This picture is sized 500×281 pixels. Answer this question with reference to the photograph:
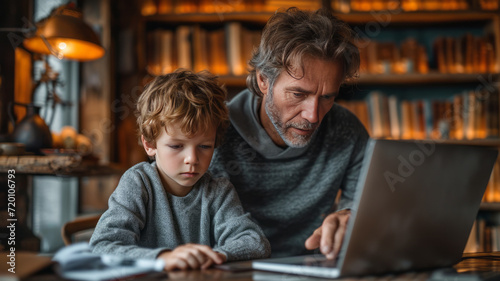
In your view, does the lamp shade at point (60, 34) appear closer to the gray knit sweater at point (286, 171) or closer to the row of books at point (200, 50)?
the row of books at point (200, 50)

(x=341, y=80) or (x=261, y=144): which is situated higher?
(x=341, y=80)

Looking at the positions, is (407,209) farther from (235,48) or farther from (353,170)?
(235,48)

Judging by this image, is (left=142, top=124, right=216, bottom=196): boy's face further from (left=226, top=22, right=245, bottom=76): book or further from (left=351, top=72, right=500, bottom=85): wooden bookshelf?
(left=351, top=72, right=500, bottom=85): wooden bookshelf

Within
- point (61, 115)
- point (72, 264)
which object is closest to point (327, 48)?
point (72, 264)

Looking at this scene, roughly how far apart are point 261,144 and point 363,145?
387 mm

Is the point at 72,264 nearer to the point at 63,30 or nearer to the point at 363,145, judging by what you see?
the point at 363,145

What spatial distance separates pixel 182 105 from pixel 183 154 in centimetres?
12

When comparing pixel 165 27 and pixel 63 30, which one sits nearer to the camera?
pixel 63 30

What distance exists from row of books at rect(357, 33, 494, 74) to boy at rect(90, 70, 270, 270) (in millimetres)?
1748

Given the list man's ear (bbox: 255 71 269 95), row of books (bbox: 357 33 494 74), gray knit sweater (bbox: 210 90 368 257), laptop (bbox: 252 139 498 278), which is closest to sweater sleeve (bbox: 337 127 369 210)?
gray knit sweater (bbox: 210 90 368 257)

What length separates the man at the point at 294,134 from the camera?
1.27 metres

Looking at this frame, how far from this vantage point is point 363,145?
1501mm

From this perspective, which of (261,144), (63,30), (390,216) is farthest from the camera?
(63,30)

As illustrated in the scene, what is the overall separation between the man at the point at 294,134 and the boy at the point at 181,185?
252 millimetres
